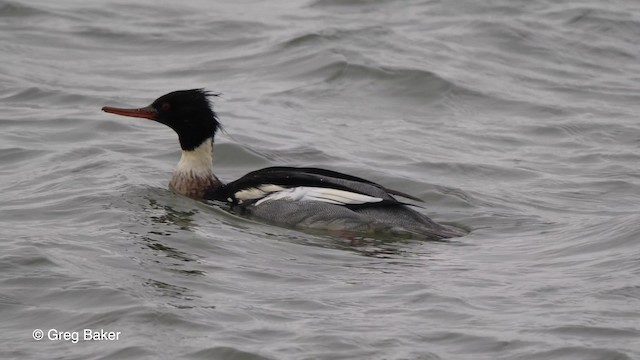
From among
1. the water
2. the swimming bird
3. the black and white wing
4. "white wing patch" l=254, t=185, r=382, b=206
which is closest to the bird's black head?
the swimming bird

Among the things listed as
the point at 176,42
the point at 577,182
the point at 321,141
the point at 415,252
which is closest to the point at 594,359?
the point at 415,252

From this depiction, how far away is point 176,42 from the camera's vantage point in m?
17.4

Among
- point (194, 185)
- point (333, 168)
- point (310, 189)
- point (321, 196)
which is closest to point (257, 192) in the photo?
point (310, 189)

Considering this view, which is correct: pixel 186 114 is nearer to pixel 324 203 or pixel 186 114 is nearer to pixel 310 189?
pixel 310 189

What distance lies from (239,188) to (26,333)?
12.0 feet

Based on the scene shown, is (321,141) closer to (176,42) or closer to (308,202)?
(308,202)

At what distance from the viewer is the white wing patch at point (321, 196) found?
36.0ft

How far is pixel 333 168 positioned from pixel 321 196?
207 cm

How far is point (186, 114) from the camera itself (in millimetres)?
12008

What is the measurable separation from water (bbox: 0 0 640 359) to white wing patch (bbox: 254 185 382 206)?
1.02 feet

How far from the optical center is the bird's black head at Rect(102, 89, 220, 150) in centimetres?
1191

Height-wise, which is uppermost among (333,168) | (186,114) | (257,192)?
(186,114)

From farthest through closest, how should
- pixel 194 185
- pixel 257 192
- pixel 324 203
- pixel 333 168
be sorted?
pixel 333 168 → pixel 194 185 → pixel 257 192 → pixel 324 203

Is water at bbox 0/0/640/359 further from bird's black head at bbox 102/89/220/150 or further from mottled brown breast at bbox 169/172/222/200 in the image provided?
bird's black head at bbox 102/89/220/150
